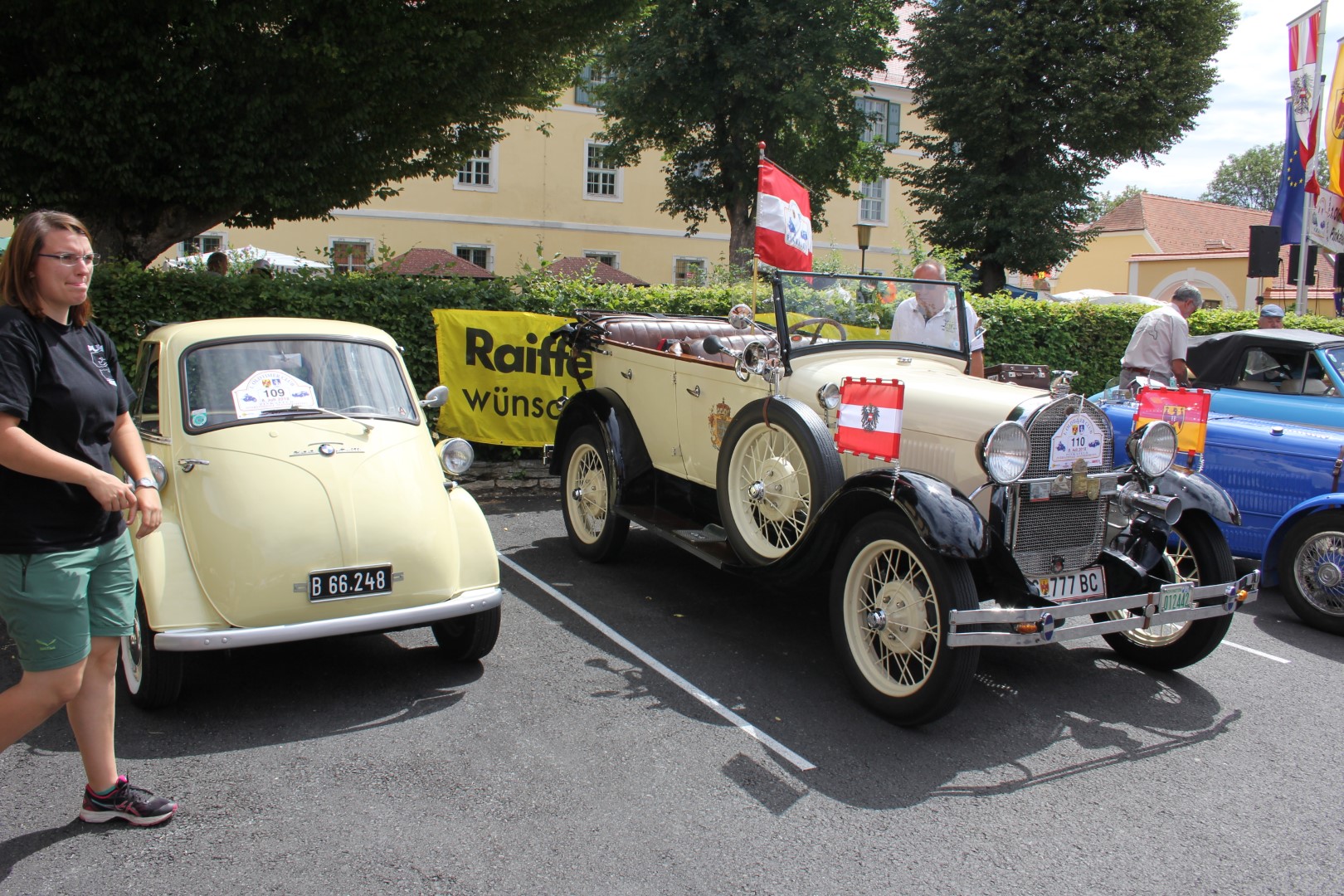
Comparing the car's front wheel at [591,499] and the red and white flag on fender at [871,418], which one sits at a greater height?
the red and white flag on fender at [871,418]

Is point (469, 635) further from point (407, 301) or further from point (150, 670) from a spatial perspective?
point (407, 301)

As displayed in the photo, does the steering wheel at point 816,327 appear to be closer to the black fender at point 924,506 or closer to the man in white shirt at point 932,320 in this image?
the man in white shirt at point 932,320

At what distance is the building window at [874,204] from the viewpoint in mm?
38094

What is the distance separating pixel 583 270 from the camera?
10859 mm

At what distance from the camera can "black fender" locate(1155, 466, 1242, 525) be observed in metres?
4.70

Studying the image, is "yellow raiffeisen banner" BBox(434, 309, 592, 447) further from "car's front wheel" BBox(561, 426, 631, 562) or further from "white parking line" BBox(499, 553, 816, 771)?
"white parking line" BBox(499, 553, 816, 771)

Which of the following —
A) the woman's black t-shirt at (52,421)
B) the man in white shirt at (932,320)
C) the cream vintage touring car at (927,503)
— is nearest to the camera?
the woman's black t-shirt at (52,421)

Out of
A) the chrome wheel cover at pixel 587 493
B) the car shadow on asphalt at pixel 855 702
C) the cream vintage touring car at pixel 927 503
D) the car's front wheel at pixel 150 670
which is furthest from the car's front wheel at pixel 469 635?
the chrome wheel cover at pixel 587 493

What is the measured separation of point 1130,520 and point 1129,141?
22.7m

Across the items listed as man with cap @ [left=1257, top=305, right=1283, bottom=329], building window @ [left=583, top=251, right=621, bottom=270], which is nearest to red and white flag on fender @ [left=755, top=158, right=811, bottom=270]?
man with cap @ [left=1257, top=305, right=1283, bottom=329]

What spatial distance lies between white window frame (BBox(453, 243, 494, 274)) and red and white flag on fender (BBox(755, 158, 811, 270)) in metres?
25.2

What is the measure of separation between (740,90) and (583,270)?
15.5 metres

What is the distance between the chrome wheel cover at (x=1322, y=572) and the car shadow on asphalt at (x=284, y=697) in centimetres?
508

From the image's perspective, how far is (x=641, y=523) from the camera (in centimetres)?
612
